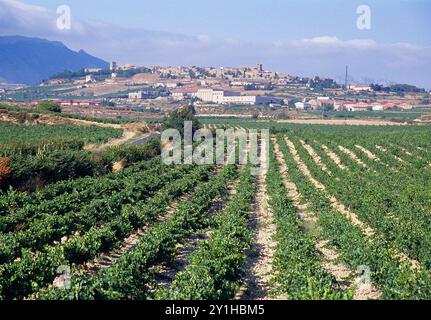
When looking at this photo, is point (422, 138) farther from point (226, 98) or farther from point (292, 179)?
point (226, 98)

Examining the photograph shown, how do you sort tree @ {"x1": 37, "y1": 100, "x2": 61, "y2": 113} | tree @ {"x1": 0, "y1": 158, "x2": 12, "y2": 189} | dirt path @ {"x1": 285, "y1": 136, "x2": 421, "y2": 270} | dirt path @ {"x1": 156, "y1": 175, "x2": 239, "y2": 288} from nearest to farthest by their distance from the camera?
dirt path @ {"x1": 156, "y1": 175, "x2": 239, "y2": 288} < dirt path @ {"x1": 285, "y1": 136, "x2": 421, "y2": 270} < tree @ {"x1": 0, "y1": 158, "x2": 12, "y2": 189} < tree @ {"x1": 37, "y1": 100, "x2": 61, "y2": 113}

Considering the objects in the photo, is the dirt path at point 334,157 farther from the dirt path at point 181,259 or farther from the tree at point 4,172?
the tree at point 4,172

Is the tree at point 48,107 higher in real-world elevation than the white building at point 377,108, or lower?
higher

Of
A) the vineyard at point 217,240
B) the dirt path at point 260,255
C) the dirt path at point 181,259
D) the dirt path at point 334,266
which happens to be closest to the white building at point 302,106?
the vineyard at point 217,240

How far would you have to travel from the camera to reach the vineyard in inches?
384

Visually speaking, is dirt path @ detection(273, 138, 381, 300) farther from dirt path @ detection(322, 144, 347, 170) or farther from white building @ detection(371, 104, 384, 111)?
white building @ detection(371, 104, 384, 111)

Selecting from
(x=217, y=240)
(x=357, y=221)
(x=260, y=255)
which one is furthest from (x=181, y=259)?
(x=357, y=221)

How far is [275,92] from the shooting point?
16800 centimetres

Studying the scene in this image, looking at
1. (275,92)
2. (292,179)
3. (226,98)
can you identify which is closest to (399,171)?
(292,179)

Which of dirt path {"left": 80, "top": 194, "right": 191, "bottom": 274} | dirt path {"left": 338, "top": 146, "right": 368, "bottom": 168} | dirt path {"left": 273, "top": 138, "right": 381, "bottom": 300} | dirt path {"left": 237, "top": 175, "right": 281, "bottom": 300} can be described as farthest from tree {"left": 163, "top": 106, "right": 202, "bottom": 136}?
dirt path {"left": 80, "top": 194, "right": 191, "bottom": 274}

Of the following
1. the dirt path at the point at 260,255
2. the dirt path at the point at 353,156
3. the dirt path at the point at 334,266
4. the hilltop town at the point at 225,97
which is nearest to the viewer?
the dirt path at the point at 334,266

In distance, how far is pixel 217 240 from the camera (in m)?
12.9

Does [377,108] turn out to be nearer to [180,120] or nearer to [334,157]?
[180,120]

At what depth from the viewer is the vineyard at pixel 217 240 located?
9.77 metres
